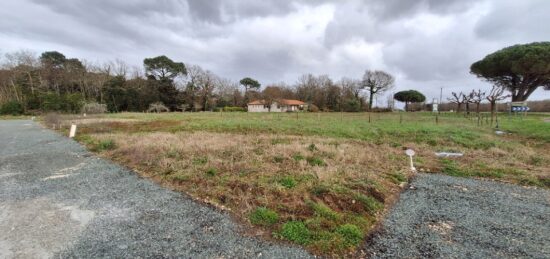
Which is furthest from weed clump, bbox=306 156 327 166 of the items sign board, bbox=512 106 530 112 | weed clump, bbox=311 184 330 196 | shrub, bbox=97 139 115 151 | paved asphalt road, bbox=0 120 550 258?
sign board, bbox=512 106 530 112

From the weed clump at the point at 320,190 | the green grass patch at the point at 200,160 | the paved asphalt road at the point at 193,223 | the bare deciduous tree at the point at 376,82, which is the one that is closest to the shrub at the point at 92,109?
the paved asphalt road at the point at 193,223

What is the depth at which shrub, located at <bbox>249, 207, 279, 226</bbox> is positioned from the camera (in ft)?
11.1

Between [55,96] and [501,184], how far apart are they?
47.6 m

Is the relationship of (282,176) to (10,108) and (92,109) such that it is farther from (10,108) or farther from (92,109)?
(10,108)

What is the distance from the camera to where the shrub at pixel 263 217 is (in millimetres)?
3383

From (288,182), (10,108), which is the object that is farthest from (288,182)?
(10,108)

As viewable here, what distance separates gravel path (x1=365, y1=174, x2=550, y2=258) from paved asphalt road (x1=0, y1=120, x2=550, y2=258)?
0.04 feet

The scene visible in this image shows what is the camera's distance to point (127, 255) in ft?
8.66

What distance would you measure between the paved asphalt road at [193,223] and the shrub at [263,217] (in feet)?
1.08

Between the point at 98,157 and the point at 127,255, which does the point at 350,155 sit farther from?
the point at 98,157

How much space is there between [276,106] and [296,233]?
178 ft

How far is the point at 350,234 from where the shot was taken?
307 cm

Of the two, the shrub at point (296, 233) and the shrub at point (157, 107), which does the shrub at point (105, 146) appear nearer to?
the shrub at point (296, 233)

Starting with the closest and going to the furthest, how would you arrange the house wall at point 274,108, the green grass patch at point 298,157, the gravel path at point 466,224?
the gravel path at point 466,224, the green grass patch at point 298,157, the house wall at point 274,108
